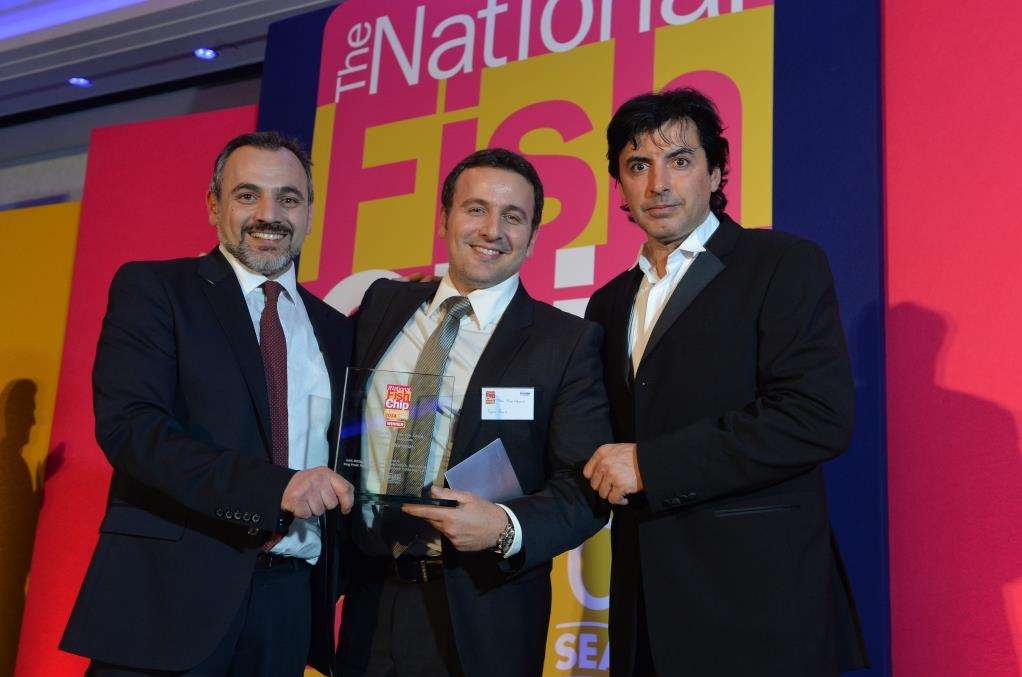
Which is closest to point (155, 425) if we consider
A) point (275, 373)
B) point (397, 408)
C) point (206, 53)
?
point (275, 373)

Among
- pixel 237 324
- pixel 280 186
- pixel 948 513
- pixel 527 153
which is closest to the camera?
pixel 237 324

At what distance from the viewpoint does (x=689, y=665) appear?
2.06m

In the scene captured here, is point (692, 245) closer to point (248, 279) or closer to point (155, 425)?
point (248, 279)

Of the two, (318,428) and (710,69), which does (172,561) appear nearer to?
(318,428)

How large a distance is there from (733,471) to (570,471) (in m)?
0.39

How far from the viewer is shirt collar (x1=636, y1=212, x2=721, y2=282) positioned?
7.86ft

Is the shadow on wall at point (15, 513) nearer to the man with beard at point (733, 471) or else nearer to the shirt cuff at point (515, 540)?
the shirt cuff at point (515, 540)

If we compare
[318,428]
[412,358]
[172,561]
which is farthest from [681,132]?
[172,561]

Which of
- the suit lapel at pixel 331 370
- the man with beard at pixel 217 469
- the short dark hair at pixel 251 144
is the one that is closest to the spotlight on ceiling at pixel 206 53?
the short dark hair at pixel 251 144

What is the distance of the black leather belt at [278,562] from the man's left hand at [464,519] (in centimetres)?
35

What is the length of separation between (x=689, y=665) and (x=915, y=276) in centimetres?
187

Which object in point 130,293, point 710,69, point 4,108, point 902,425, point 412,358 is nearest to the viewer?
point 130,293

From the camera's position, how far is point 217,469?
2039 mm

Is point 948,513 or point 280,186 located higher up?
point 280,186
